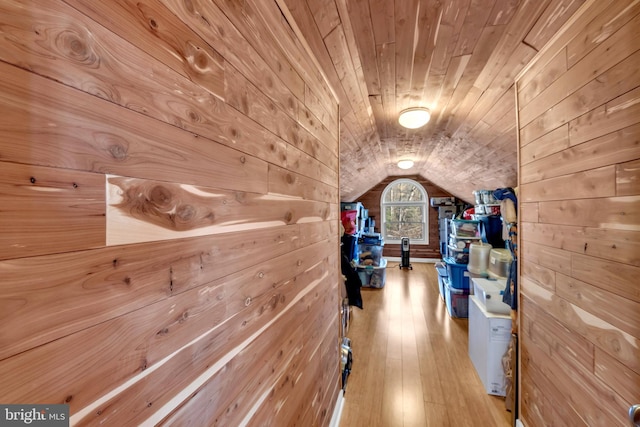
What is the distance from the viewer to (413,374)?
2316 millimetres

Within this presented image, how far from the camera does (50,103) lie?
355 mm

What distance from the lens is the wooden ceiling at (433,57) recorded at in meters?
1.15

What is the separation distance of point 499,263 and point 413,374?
169 centimetres

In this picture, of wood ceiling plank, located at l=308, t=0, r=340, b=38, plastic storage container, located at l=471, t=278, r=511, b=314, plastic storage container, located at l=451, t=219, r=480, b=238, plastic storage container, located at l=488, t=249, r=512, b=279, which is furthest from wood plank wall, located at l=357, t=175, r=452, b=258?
wood ceiling plank, located at l=308, t=0, r=340, b=38

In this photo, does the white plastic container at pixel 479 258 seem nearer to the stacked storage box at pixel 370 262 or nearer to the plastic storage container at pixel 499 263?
the plastic storage container at pixel 499 263

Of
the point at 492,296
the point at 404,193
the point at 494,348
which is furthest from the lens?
the point at 404,193

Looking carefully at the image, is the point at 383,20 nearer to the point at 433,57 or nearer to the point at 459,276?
the point at 433,57

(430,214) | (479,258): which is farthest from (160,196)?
(430,214)

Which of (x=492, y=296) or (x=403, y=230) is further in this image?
(x=403, y=230)

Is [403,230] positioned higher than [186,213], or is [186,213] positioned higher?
[186,213]

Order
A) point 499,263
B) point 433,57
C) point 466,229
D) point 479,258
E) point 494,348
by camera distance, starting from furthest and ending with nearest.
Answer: point 466,229 → point 479,258 → point 499,263 → point 494,348 → point 433,57

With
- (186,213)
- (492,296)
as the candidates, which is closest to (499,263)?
(492,296)

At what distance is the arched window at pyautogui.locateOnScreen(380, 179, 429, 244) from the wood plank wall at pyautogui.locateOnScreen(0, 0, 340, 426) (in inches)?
254

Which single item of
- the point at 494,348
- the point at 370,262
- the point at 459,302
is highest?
the point at 370,262
